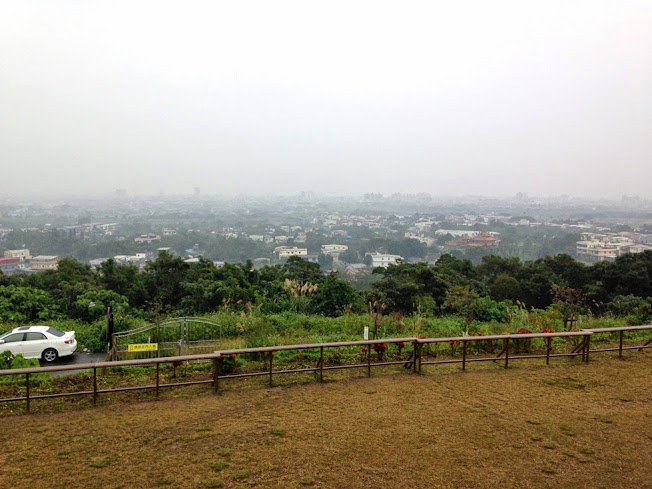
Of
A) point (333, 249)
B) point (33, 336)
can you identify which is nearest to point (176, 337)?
point (33, 336)

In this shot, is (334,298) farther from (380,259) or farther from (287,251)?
(287,251)

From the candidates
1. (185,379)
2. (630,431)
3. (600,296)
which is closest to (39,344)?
(185,379)

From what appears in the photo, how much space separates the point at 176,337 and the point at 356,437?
7.41m

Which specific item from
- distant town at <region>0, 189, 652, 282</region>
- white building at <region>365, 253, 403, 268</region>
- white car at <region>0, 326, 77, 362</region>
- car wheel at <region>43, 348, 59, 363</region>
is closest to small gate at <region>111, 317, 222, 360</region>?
white car at <region>0, 326, 77, 362</region>

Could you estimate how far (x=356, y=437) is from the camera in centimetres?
522

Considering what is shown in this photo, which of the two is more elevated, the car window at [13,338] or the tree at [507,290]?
the car window at [13,338]

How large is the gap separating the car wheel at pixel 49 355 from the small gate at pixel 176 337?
158cm

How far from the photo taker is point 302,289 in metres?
16.5

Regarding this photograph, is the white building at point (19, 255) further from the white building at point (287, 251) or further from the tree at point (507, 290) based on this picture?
the tree at point (507, 290)

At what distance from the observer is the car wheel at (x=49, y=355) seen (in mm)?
11250

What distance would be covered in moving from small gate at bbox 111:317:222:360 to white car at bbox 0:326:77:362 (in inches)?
55.3

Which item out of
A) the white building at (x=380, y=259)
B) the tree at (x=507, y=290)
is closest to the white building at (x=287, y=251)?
the white building at (x=380, y=259)

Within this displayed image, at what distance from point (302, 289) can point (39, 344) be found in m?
8.12

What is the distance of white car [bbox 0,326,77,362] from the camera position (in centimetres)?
1105
